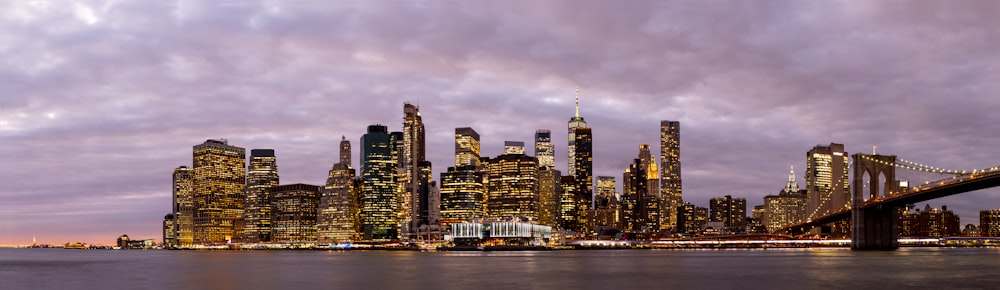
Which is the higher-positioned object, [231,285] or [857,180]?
[857,180]

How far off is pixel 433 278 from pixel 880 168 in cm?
9296

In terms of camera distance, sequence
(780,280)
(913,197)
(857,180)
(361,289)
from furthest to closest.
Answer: (857,180)
(913,197)
(780,280)
(361,289)

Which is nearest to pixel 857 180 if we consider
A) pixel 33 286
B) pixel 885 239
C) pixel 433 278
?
pixel 885 239

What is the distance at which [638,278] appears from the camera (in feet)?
257

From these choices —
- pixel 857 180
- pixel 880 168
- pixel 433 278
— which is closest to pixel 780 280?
pixel 433 278

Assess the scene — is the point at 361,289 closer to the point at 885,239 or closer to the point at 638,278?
the point at 638,278

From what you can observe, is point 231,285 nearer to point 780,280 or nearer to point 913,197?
point 780,280

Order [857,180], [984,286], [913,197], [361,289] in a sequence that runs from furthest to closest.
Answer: [857,180] < [913,197] < [361,289] < [984,286]

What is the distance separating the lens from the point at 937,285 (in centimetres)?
6600

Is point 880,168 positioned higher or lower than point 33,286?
higher

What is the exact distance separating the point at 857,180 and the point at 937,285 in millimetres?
75208

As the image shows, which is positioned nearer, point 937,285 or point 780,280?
point 937,285

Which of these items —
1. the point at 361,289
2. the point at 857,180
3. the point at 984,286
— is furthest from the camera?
the point at 857,180

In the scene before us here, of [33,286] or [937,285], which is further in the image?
[33,286]
